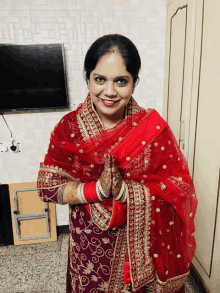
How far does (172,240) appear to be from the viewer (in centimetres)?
93

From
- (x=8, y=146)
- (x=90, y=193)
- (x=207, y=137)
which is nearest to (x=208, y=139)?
(x=207, y=137)

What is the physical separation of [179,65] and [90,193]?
4.30 ft

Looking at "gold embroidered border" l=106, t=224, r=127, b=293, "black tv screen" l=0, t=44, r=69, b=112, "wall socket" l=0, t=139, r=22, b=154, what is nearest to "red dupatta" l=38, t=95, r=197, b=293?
"gold embroidered border" l=106, t=224, r=127, b=293

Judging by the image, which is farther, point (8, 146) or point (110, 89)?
point (8, 146)

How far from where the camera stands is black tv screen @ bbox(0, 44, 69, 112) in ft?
5.87

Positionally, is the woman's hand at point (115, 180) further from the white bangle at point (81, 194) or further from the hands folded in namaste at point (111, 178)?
the white bangle at point (81, 194)

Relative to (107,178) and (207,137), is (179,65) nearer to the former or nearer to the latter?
(207,137)

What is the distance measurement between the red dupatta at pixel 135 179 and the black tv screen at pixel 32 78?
1098mm

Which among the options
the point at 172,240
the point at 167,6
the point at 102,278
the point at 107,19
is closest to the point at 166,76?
the point at 167,6

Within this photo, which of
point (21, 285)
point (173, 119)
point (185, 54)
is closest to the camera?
point (185, 54)

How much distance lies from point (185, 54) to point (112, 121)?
1010 millimetres

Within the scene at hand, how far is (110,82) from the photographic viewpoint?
0.73m

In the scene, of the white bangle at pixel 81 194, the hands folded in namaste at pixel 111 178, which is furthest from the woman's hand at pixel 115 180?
the white bangle at pixel 81 194

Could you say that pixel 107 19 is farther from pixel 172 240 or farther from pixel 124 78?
pixel 172 240
